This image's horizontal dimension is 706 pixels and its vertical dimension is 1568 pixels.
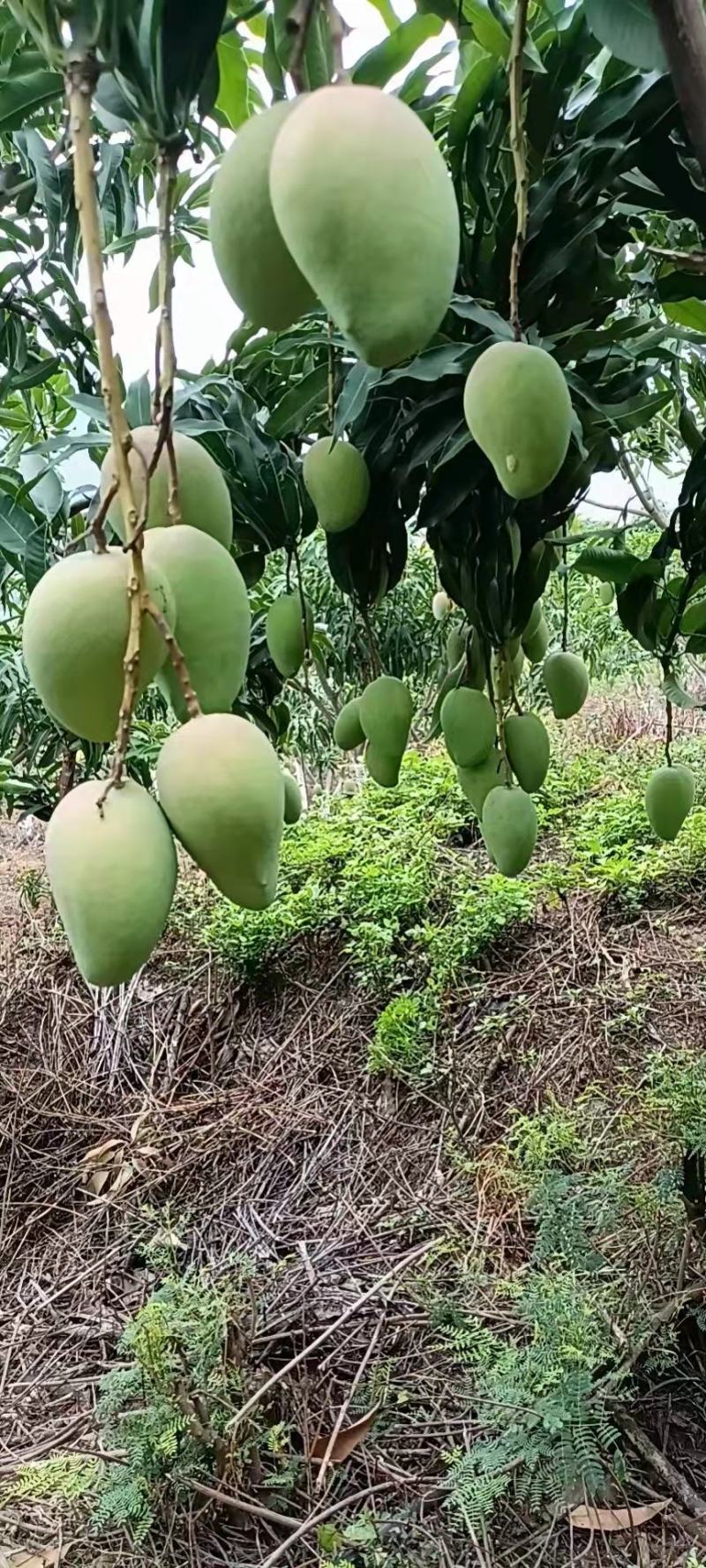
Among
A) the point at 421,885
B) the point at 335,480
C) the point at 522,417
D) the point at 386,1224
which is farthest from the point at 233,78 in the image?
the point at 421,885

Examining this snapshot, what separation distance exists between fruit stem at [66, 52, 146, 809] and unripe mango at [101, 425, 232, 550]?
0.24ft

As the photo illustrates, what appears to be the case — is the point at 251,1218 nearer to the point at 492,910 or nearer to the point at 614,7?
the point at 492,910

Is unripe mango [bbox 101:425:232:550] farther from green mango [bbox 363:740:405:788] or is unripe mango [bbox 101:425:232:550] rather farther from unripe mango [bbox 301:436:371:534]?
green mango [bbox 363:740:405:788]

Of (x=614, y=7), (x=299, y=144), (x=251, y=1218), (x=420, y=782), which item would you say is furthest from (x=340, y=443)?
(x=420, y=782)

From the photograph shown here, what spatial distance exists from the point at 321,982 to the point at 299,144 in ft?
7.09

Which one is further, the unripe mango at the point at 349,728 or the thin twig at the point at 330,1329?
the thin twig at the point at 330,1329

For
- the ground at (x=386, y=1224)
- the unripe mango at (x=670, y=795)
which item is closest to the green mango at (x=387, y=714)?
the unripe mango at (x=670, y=795)

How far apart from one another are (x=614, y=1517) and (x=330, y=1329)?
0.45m

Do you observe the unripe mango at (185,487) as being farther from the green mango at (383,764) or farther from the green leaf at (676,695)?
the green leaf at (676,695)

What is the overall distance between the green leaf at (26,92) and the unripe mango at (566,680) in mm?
581

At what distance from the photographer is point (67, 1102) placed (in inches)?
90.0

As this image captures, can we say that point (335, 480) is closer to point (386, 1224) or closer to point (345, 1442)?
point (345, 1442)

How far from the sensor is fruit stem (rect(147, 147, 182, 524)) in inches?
11.7

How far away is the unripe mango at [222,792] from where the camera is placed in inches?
13.0
